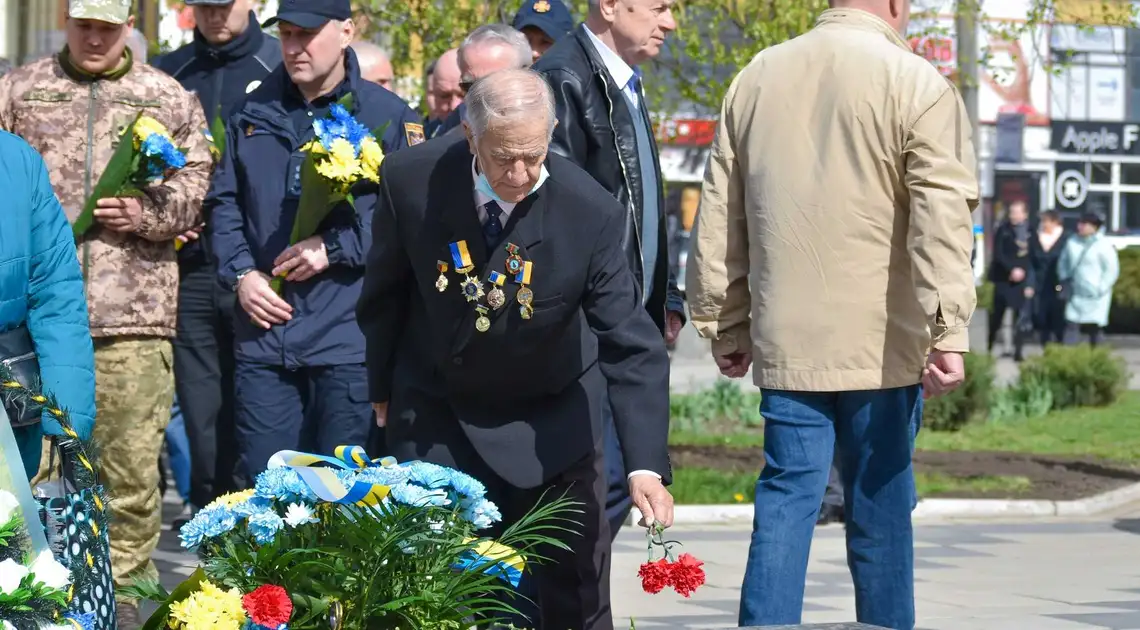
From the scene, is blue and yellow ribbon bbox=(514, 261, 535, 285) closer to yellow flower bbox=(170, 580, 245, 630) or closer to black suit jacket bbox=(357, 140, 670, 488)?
black suit jacket bbox=(357, 140, 670, 488)

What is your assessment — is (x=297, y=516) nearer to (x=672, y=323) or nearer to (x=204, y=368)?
(x=672, y=323)

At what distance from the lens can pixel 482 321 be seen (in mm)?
4500

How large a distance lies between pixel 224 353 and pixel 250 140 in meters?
1.31

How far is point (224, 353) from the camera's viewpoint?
732 cm

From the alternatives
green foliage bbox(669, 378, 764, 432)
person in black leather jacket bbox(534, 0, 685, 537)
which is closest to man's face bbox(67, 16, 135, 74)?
person in black leather jacket bbox(534, 0, 685, 537)

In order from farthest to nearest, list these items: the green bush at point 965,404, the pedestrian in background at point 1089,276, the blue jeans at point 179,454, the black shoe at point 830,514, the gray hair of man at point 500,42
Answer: the pedestrian in background at point 1089,276, the green bush at point 965,404, the black shoe at point 830,514, the blue jeans at point 179,454, the gray hair of man at point 500,42

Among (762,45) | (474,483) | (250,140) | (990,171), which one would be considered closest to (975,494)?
(762,45)

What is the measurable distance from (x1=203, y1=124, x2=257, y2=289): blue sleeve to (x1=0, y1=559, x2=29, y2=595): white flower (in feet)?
10.6

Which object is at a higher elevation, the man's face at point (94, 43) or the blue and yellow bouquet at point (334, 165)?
the man's face at point (94, 43)

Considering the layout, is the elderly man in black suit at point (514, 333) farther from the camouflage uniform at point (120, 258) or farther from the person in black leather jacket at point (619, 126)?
the camouflage uniform at point (120, 258)

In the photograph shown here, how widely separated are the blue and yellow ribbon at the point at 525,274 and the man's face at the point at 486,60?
1767mm

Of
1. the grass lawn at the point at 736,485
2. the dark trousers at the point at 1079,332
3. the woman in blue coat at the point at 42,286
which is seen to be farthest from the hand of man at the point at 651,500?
the dark trousers at the point at 1079,332

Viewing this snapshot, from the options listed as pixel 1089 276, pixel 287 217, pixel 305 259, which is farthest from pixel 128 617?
pixel 1089 276

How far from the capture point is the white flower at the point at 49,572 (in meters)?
3.10
